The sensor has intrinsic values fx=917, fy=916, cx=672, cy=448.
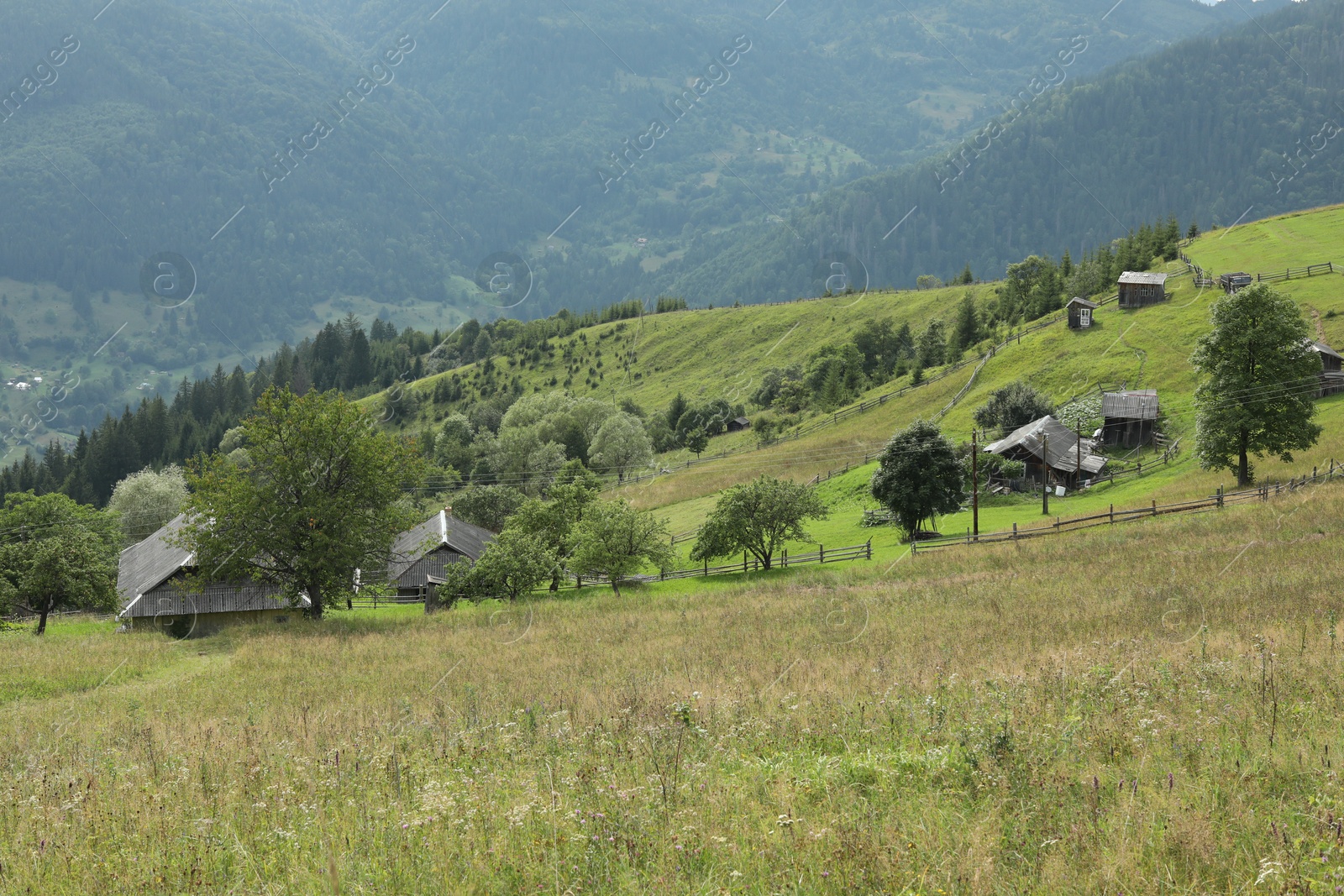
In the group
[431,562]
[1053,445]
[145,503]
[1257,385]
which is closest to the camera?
[1257,385]

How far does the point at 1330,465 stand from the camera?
4938cm

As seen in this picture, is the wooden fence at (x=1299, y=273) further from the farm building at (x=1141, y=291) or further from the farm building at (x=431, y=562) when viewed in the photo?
the farm building at (x=431, y=562)

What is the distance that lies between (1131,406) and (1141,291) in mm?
35605

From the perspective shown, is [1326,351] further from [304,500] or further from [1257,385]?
[304,500]

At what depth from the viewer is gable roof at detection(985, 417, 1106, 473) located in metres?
67.6

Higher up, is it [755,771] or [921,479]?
[921,479]

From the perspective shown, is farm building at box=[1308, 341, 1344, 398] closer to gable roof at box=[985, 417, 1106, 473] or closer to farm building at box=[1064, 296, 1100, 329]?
gable roof at box=[985, 417, 1106, 473]

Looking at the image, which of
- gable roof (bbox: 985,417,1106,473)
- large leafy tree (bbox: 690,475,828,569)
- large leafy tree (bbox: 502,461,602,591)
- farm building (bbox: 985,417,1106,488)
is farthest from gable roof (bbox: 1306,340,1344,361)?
large leafy tree (bbox: 502,461,602,591)

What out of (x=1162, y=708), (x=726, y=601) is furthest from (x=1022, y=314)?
(x=1162, y=708)

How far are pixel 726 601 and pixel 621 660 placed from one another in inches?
629

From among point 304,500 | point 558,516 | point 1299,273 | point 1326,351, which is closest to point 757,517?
point 558,516

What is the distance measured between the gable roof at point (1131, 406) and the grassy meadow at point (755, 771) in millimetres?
56187

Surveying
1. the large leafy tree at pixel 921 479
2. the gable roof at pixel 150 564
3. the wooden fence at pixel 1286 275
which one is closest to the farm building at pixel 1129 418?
the large leafy tree at pixel 921 479

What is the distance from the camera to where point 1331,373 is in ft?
226
